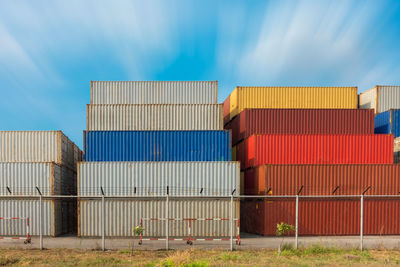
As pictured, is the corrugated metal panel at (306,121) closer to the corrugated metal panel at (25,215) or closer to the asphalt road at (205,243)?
the asphalt road at (205,243)

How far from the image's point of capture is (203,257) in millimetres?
12898

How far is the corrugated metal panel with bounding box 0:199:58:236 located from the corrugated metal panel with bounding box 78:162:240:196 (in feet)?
10.3

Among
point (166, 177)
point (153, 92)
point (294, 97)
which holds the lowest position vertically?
point (166, 177)

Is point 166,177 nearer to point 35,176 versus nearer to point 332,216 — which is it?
point 35,176

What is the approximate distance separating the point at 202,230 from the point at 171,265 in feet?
29.5

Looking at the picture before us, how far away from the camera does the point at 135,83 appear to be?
85.6 ft

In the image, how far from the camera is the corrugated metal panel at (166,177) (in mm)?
19562

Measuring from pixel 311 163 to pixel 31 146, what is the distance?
66.0 ft

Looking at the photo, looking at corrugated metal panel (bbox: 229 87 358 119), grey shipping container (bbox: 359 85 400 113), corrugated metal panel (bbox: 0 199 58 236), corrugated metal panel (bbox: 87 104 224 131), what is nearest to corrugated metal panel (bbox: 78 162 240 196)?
corrugated metal panel (bbox: 0 199 58 236)

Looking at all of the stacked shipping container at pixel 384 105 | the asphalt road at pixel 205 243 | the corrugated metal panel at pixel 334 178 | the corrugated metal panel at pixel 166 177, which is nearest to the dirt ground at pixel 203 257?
the asphalt road at pixel 205 243

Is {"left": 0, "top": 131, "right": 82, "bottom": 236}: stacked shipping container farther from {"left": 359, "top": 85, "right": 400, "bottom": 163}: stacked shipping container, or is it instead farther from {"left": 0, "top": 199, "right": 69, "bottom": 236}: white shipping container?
{"left": 359, "top": 85, "right": 400, "bottom": 163}: stacked shipping container

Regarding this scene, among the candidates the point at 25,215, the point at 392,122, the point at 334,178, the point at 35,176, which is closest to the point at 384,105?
the point at 392,122

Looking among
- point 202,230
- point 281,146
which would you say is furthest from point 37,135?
point 281,146

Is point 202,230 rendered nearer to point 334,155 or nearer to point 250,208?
point 250,208
